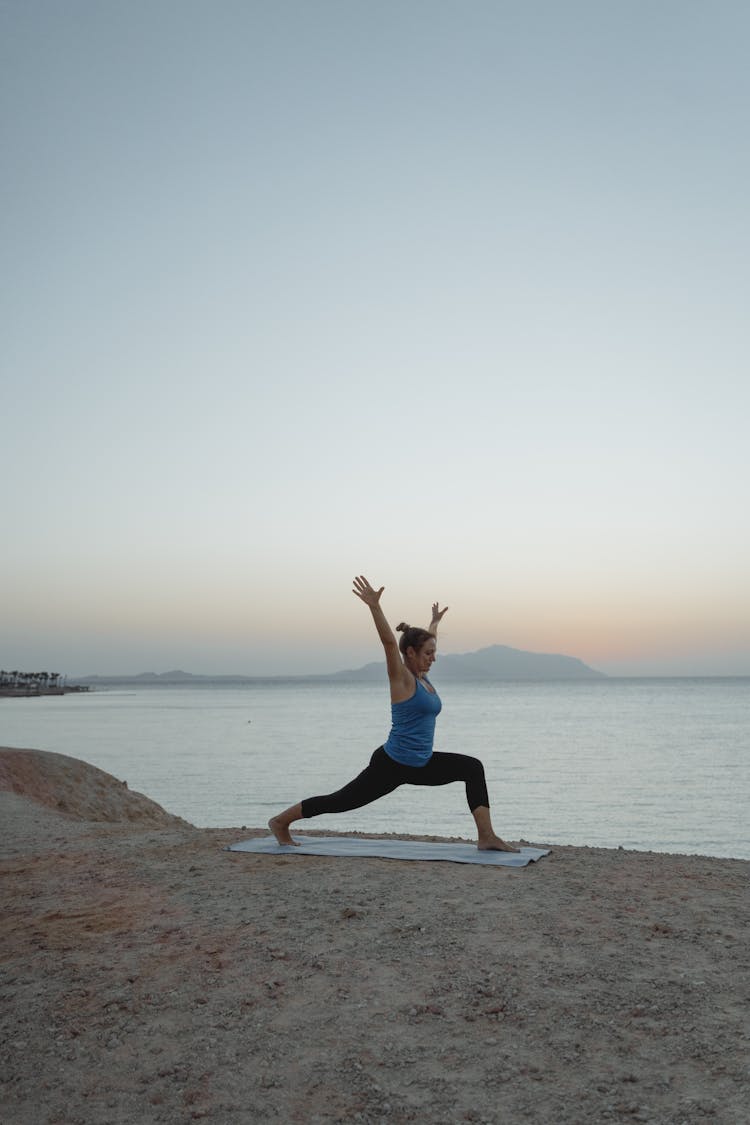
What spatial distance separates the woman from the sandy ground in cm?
55

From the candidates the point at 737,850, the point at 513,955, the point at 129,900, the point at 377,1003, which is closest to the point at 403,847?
the point at 129,900

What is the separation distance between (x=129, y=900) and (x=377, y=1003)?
285 cm

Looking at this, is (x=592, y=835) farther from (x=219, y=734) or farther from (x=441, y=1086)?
(x=219, y=734)

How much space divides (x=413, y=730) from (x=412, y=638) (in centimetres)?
78

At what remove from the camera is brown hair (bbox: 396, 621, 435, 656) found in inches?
317

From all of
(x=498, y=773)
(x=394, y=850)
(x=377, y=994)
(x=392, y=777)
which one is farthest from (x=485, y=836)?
(x=498, y=773)

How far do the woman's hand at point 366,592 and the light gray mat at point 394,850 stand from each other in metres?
2.28

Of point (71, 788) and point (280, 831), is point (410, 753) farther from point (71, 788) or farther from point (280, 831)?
point (71, 788)

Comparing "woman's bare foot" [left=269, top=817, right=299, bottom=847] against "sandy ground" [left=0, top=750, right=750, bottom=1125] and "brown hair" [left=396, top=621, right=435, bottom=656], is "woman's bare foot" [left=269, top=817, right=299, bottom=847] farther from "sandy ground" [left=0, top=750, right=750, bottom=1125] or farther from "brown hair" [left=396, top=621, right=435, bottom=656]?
"brown hair" [left=396, top=621, right=435, bottom=656]

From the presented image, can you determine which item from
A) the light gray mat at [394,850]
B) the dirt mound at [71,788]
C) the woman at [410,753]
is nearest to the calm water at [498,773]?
the dirt mound at [71,788]

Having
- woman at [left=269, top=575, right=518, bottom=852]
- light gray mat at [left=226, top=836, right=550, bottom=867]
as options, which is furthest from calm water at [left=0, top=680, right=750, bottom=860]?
woman at [left=269, top=575, right=518, bottom=852]

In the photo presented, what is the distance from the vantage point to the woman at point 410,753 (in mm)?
8000

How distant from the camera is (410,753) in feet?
26.7

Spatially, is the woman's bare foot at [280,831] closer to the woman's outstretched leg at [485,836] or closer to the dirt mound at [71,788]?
the woman's outstretched leg at [485,836]
